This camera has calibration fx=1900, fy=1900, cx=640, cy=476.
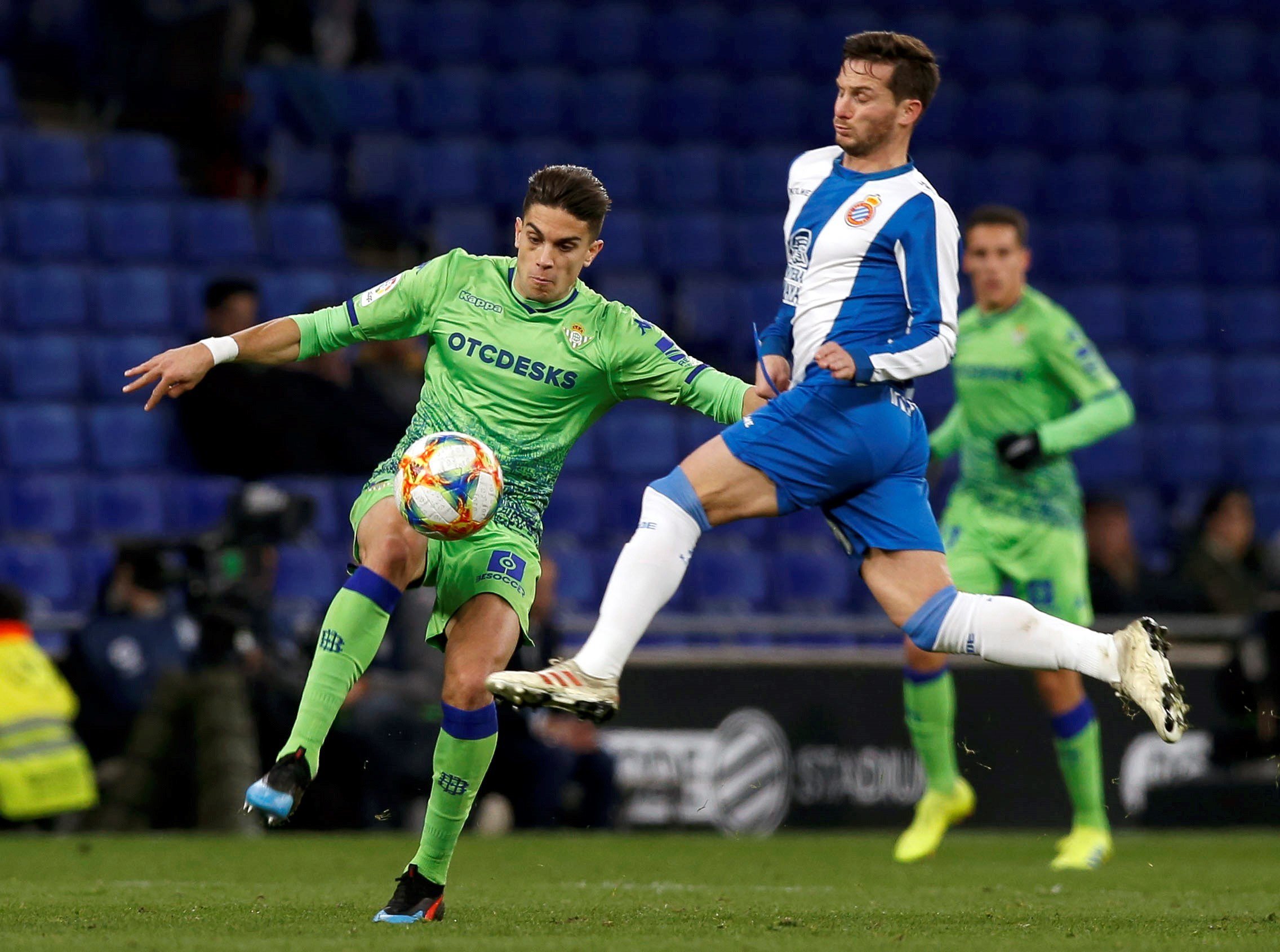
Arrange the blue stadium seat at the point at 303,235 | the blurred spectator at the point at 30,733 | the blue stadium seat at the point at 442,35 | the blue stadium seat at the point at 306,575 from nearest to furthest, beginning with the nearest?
the blurred spectator at the point at 30,733
the blue stadium seat at the point at 306,575
the blue stadium seat at the point at 303,235
the blue stadium seat at the point at 442,35

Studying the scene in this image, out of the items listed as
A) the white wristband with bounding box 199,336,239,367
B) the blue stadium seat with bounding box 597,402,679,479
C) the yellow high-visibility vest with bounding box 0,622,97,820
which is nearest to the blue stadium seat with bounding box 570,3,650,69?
the blue stadium seat with bounding box 597,402,679,479

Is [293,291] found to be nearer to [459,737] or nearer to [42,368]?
[42,368]

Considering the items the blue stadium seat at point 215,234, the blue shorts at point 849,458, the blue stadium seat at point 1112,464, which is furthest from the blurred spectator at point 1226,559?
the blue shorts at point 849,458

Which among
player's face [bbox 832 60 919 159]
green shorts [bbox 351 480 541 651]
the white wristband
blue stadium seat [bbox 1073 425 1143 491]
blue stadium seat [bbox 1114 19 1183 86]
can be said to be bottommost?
green shorts [bbox 351 480 541 651]

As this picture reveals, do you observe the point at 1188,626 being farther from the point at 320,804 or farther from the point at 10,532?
the point at 10,532

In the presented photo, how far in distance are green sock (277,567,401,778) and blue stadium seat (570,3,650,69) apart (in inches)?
389

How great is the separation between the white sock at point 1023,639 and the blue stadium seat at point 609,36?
10025 mm

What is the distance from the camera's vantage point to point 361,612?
16.3 feet

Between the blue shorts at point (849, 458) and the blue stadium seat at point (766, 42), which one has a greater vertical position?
the blue stadium seat at point (766, 42)

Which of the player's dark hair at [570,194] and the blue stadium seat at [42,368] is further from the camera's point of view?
the blue stadium seat at [42,368]

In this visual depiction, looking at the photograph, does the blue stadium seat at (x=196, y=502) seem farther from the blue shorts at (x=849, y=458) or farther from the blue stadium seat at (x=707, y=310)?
the blue shorts at (x=849, y=458)

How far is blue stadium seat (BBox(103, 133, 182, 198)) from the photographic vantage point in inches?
483

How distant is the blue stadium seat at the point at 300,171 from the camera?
12867 millimetres

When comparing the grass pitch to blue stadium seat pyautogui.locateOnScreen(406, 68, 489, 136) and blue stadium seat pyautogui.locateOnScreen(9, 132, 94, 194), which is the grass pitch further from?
blue stadium seat pyautogui.locateOnScreen(406, 68, 489, 136)
